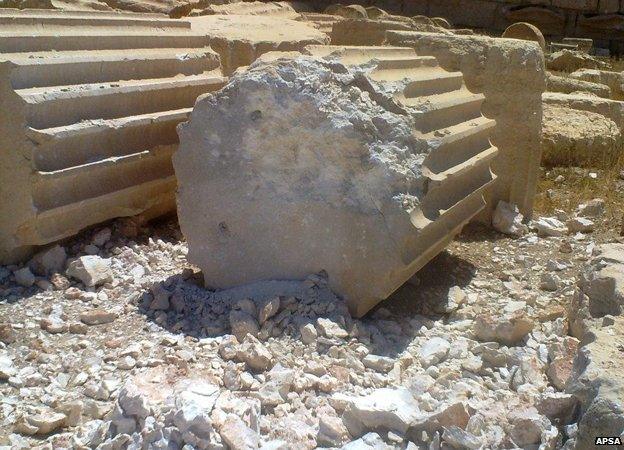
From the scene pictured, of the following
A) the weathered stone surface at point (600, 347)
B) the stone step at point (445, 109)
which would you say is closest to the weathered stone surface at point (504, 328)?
the weathered stone surface at point (600, 347)

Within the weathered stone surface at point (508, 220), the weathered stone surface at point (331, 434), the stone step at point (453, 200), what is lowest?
the weathered stone surface at point (508, 220)

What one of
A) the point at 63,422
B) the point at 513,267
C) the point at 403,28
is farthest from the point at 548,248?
the point at 63,422

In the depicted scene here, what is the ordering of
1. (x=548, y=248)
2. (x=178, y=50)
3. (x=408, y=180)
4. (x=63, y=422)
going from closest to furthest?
(x=63, y=422)
(x=408, y=180)
(x=178, y=50)
(x=548, y=248)

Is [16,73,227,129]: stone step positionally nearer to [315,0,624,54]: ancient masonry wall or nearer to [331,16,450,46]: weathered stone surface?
[331,16,450,46]: weathered stone surface

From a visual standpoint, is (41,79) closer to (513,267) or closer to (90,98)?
(90,98)

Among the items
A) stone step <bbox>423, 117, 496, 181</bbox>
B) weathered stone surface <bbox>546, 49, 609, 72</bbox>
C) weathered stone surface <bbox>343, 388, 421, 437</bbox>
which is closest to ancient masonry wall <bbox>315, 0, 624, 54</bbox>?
weathered stone surface <bbox>546, 49, 609, 72</bbox>

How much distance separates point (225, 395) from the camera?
2818 millimetres

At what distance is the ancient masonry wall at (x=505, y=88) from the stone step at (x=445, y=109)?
0.68 m

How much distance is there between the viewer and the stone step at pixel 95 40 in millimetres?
3758

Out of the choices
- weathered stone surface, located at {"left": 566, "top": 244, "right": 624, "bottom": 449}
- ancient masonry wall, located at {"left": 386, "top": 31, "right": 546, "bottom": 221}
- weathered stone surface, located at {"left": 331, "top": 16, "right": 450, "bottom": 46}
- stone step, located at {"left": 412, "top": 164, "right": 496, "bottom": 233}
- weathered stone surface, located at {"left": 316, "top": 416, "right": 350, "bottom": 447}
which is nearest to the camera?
weathered stone surface, located at {"left": 566, "top": 244, "right": 624, "bottom": 449}

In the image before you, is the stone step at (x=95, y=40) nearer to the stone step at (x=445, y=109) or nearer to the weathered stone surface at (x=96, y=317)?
the weathered stone surface at (x=96, y=317)

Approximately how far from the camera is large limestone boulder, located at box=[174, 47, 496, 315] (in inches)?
135

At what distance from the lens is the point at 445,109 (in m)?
3.96

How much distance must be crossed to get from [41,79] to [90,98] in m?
0.25
